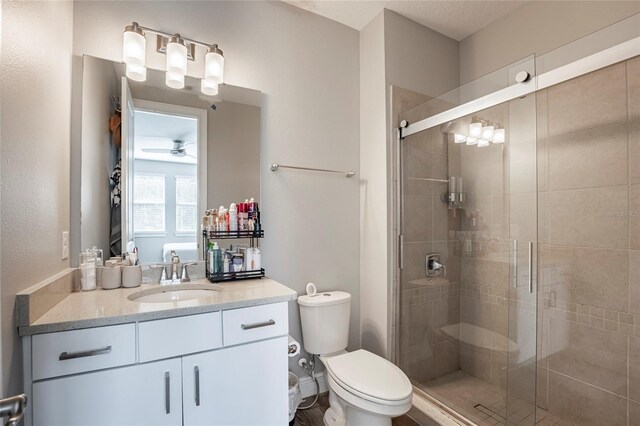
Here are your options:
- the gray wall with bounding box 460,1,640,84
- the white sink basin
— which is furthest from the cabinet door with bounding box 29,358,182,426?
the gray wall with bounding box 460,1,640,84

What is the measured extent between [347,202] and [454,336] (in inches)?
47.2

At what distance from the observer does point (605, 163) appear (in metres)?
1.62

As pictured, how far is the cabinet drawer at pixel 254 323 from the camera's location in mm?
1278

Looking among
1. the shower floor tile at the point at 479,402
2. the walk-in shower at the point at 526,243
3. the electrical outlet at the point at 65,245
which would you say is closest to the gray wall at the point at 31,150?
the electrical outlet at the point at 65,245

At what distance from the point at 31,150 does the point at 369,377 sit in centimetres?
168

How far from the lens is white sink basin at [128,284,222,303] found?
1490mm

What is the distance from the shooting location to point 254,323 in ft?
4.36

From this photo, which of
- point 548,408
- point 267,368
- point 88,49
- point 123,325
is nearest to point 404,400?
point 267,368

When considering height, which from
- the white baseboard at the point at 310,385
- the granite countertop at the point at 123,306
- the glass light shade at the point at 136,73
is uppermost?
the glass light shade at the point at 136,73

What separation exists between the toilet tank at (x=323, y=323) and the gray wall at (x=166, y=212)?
0.76m

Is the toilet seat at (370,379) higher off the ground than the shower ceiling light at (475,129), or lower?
lower

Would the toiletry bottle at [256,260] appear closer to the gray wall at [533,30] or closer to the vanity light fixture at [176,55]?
the vanity light fixture at [176,55]

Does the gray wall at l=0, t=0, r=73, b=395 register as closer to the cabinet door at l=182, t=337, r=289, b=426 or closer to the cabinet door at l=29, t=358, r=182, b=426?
the cabinet door at l=29, t=358, r=182, b=426

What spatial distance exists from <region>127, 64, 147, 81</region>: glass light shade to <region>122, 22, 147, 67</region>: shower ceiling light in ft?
0.08
